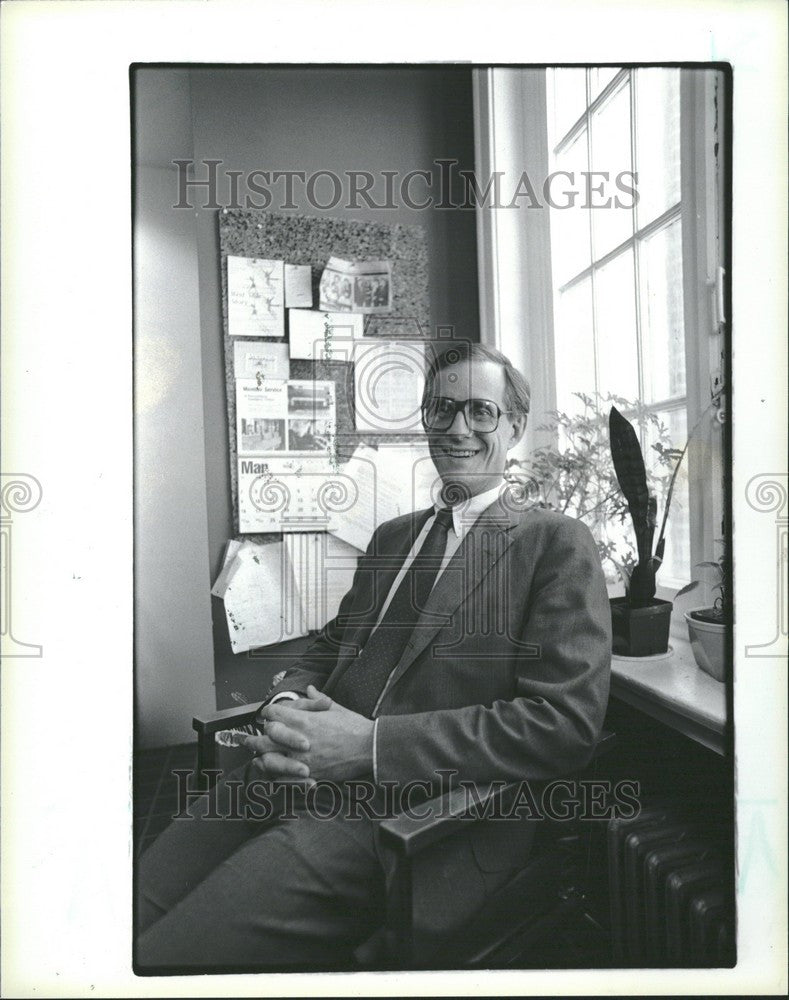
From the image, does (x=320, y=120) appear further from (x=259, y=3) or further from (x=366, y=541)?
(x=366, y=541)

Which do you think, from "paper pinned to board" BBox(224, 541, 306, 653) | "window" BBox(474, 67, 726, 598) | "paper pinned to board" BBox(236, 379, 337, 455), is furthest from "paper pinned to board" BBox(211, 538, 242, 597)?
"window" BBox(474, 67, 726, 598)

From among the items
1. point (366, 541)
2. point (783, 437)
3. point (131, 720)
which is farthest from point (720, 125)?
point (131, 720)

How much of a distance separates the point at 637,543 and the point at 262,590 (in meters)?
0.60

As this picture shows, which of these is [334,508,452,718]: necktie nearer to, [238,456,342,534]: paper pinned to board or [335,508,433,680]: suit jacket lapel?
[335,508,433,680]: suit jacket lapel

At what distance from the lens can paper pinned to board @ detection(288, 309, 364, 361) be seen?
1.34m

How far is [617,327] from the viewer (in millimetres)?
1344

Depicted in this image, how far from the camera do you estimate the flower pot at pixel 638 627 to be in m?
1.30

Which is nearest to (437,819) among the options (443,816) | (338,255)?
(443,816)

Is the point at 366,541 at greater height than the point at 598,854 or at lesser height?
greater

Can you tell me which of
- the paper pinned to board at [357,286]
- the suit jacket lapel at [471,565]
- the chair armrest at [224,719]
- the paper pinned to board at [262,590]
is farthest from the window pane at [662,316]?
the chair armrest at [224,719]

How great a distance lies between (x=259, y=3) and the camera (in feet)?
4.40

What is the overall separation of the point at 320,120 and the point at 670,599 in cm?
95

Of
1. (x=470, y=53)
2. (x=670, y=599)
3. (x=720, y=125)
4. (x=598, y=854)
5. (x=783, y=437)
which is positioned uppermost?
(x=470, y=53)

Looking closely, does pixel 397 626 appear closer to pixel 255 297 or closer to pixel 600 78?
pixel 255 297
